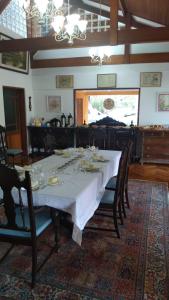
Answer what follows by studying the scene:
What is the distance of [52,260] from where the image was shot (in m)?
2.26

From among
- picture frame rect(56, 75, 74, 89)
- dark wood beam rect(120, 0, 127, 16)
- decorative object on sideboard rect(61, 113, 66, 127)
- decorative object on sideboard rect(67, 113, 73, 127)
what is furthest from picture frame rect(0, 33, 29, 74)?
dark wood beam rect(120, 0, 127, 16)

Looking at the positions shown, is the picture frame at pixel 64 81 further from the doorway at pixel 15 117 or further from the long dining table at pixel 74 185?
the long dining table at pixel 74 185

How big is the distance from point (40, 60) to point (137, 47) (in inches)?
105

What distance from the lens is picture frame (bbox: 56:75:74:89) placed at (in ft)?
21.7

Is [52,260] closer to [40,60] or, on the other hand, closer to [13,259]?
[13,259]

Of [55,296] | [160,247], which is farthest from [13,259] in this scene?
[160,247]

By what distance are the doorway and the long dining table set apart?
342 cm

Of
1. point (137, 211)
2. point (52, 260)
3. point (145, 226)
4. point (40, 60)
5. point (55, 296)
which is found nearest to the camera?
point (55, 296)

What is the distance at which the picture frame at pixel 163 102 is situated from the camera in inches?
236

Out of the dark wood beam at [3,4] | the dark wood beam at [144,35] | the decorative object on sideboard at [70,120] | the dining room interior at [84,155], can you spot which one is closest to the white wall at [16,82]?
the dining room interior at [84,155]

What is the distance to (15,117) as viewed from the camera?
6566mm

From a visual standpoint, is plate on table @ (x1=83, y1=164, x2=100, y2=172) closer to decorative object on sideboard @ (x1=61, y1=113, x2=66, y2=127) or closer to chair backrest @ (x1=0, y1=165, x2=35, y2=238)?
chair backrest @ (x1=0, y1=165, x2=35, y2=238)

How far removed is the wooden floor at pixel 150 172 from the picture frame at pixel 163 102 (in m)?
1.49

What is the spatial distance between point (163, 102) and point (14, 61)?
395cm
